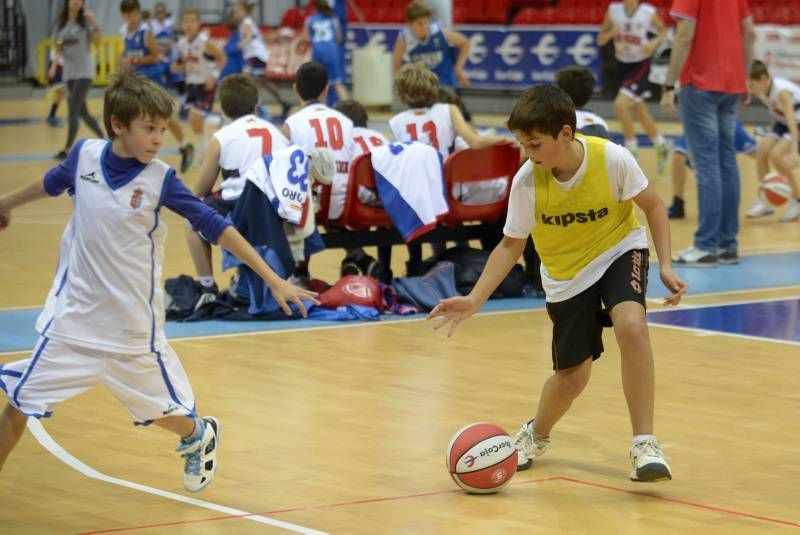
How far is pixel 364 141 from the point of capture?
1112 cm

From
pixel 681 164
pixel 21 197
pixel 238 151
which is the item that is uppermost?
pixel 21 197

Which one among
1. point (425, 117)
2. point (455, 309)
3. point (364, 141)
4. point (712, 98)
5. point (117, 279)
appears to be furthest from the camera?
point (712, 98)

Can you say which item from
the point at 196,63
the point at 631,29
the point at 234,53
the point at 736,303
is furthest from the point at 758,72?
the point at 234,53

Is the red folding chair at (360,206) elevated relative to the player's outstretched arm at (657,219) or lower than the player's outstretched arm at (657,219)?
lower

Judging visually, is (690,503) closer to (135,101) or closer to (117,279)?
(117,279)

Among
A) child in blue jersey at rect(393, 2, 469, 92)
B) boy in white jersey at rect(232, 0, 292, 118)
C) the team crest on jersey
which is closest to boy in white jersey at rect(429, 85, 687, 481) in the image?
the team crest on jersey

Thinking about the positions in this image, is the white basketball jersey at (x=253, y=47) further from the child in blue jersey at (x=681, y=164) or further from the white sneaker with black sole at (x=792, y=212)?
the white sneaker with black sole at (x=792, y=212)

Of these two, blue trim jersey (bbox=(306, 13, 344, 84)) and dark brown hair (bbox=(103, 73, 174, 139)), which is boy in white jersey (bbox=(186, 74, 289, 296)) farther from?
blue trim jersey (bbox=(306, 13, 344, 84))

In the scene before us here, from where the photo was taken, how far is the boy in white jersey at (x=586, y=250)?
19.4 ft

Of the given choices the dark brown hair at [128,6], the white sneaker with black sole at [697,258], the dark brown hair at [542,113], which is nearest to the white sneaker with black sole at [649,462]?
the dark brown hair at [542,113]

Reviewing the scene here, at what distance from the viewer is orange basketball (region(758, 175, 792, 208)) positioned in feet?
47.2

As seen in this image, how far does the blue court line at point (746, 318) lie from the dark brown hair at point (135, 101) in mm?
5052

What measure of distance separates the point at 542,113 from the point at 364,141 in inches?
213

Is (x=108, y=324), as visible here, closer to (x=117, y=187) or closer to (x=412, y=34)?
(x=117, y=187)
